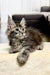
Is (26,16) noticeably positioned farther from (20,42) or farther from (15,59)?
(15,59)

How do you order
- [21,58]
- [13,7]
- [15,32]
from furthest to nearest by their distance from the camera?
[13,7]
[15,32]
[21,58]

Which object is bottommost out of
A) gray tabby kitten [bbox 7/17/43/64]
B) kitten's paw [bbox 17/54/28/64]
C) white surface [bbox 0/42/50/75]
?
white surface [bbox 0/42/50/75]

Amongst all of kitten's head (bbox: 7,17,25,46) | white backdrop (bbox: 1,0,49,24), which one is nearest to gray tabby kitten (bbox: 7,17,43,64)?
kitten's head (bbox: 7,17,25,46)

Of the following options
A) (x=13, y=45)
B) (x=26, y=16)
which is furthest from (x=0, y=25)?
(x=13, y=45)

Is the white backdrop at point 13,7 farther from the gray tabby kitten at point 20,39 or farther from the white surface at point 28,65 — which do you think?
the white surface at point 28,65

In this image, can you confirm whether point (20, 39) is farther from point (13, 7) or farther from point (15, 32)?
point (13, 7)

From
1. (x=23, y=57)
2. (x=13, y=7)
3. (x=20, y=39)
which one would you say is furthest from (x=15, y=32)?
(x=13, y=7)

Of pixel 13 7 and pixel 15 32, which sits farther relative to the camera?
pixel 13 7

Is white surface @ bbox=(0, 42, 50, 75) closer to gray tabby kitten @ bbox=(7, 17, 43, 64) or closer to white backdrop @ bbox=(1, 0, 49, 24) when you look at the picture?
gray tabby kitten @ bbox=(7, 17, 43, 64)

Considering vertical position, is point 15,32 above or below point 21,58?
above

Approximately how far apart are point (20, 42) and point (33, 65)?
0.27m

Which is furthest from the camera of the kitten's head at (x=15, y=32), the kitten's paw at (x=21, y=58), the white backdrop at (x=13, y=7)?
the white backdrop at (x=13, y=7)

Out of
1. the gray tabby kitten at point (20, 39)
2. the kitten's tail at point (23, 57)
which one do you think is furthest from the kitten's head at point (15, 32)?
the kitten's tail at point (23, 57)

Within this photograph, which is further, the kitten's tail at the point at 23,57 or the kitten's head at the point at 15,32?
the kitten's head at the point at 15,32
